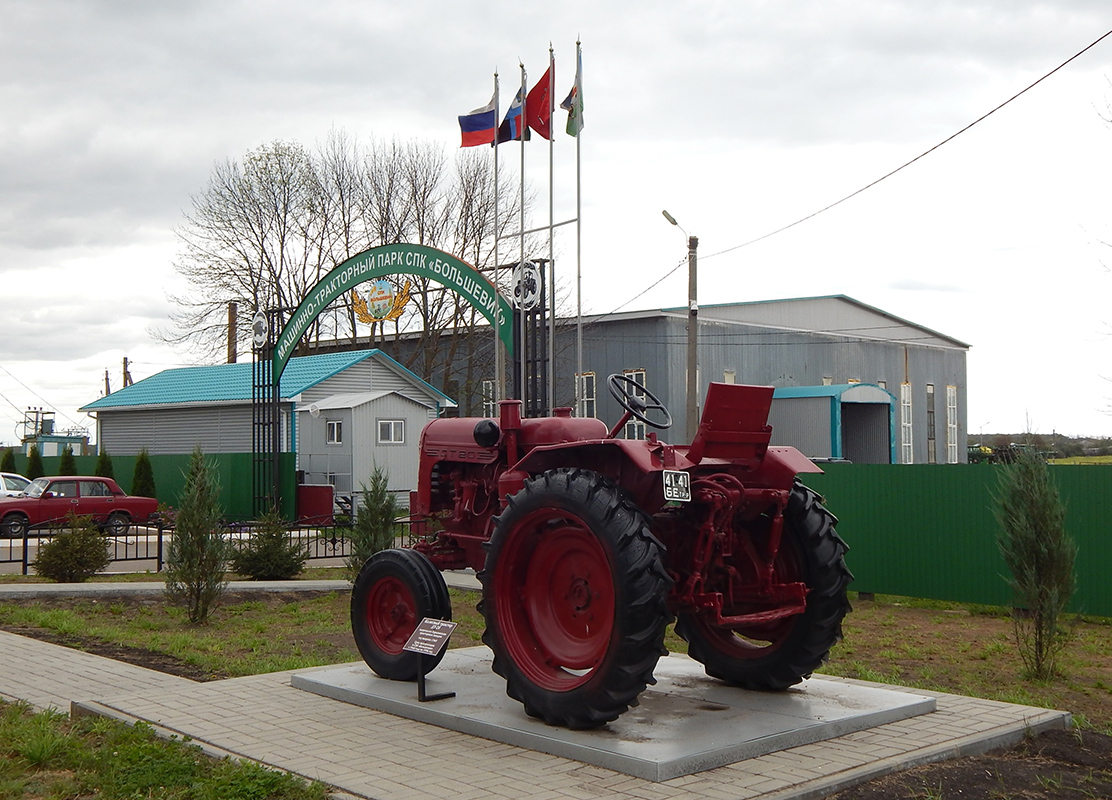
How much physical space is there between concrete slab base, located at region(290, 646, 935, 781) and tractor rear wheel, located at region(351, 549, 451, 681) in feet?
0.56

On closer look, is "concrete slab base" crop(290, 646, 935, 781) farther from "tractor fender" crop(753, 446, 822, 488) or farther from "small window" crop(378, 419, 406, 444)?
"small window" crop(378, 419, 406, 444)

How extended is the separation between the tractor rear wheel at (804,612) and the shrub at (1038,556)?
272cm

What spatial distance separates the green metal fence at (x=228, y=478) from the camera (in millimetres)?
26641

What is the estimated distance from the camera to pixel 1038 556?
28.7ft

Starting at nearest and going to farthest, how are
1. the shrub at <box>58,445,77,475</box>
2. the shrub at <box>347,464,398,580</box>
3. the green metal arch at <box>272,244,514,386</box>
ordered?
the shrub at <box>347,464,398,580</box>
the green metal arch at <box>272,244,514,386</box>
the shrub at <box>58,445,77,475</box>

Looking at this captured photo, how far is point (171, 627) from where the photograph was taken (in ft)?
37.1

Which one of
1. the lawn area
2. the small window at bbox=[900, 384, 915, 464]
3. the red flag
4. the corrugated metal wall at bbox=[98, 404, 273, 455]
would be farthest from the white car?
the small window at bbox=[900, 384, 915, 464]

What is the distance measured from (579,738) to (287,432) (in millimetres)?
24269

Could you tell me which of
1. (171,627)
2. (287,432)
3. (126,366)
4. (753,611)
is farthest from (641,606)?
(126,366)

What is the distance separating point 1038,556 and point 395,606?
17.3ft

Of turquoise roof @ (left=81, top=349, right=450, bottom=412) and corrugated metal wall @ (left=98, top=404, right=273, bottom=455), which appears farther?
corrugated metal wall @ (left=98, top=404, right=273, bottom=455)

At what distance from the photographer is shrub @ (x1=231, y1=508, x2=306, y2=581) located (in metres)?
15.0

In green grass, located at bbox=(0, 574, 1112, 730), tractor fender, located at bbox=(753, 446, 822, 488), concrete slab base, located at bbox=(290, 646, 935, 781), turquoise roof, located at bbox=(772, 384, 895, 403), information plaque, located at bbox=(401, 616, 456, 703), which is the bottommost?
green grass, located at bbox=(0, 574, 1112, 730)

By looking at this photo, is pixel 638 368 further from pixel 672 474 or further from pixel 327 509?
pixel 672 474
